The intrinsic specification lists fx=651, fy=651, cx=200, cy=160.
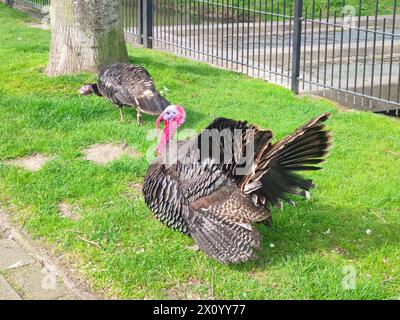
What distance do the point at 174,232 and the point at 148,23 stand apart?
7.25 metres

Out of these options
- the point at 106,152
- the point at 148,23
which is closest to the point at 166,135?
the point at 106,152

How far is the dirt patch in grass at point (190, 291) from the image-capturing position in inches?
152

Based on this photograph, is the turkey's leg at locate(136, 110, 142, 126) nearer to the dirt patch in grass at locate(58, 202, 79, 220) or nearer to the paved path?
the dirt patch in grass at locate(58, 202, 79, 220)

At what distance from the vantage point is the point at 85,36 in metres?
8.04

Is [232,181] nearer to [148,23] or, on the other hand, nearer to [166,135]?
[166,135]

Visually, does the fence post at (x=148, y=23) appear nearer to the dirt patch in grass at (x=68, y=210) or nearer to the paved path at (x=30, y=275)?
the dirt patch in grass at (x=68, y=210)

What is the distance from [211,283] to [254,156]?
32.5 inches

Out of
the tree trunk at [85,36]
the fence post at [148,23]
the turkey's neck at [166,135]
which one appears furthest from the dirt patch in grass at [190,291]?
the fence post at [148,23]

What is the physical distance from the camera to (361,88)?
8.98 meters

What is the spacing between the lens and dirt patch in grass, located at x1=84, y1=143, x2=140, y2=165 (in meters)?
6.02

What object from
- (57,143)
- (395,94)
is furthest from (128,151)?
(395,94)

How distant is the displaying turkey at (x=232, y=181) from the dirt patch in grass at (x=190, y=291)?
202 mm

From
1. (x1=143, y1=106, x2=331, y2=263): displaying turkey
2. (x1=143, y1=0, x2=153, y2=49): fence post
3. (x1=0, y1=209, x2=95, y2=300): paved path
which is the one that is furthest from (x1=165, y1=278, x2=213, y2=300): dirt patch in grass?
(x1=143, y1=0, x2=153, y2=49): fence post

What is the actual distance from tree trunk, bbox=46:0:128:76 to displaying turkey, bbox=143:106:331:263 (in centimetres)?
411
